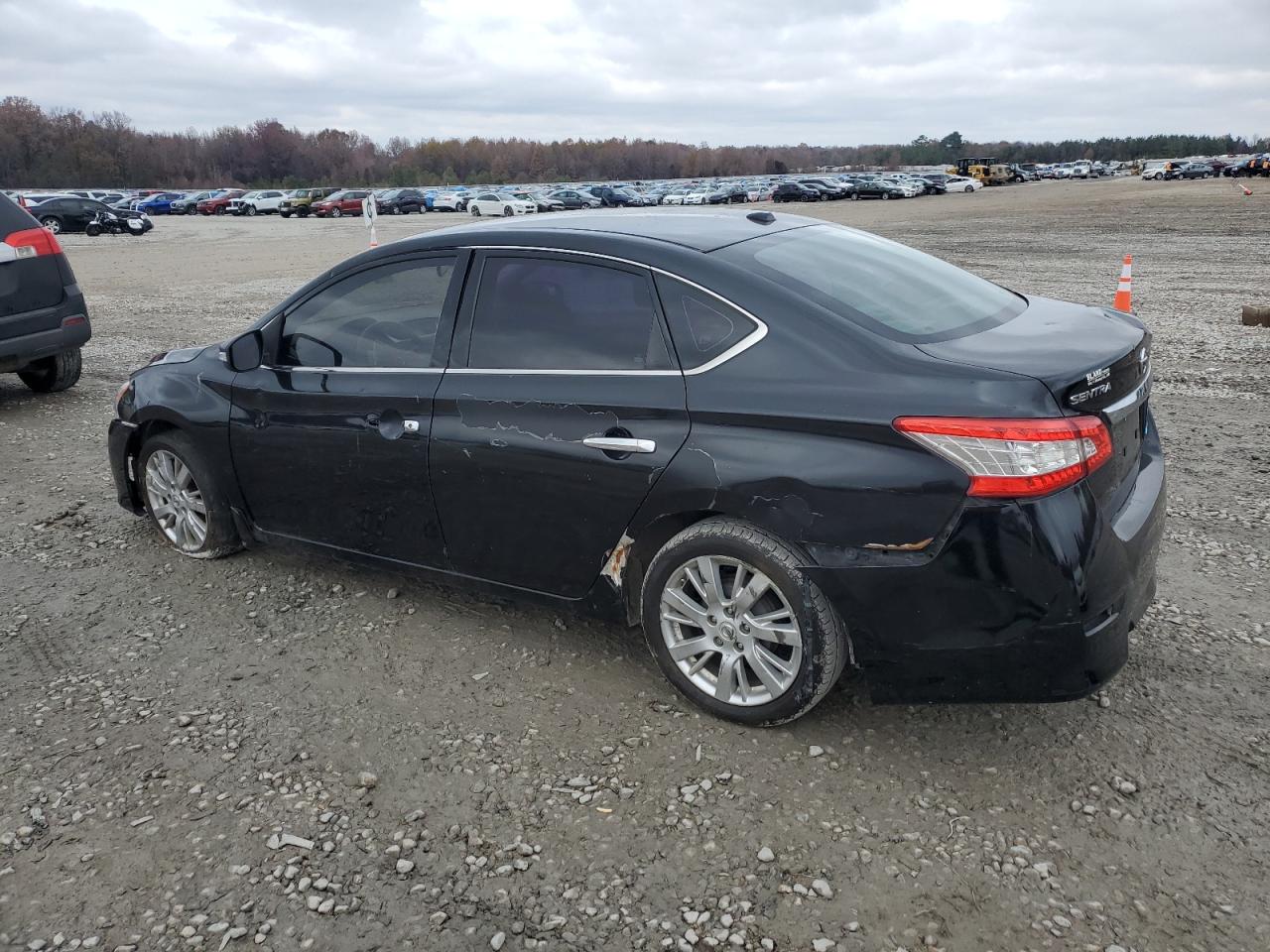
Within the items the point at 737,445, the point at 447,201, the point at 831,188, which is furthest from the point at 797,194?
the point at 737,445

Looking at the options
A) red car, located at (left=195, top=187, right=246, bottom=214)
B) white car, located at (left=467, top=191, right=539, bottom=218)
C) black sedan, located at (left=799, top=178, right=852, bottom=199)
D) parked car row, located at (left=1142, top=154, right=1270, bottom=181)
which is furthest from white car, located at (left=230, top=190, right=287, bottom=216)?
parked car row, located at (left=1142, top=154, right=1270, bottom=181)

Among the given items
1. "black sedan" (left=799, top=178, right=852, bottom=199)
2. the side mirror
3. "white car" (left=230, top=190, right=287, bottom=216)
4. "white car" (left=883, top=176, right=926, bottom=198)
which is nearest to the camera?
the side mirror

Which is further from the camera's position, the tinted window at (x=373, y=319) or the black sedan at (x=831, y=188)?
the black sedan at (x=831, y=188)

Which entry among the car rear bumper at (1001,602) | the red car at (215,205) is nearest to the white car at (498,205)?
the red car at (215,205)

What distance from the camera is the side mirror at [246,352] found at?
14.9 feet

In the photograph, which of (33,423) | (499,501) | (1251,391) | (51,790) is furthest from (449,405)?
(1251,391)

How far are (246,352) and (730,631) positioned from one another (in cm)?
259

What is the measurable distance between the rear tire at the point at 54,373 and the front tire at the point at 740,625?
7808mm

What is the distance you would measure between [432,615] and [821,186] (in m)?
61.8

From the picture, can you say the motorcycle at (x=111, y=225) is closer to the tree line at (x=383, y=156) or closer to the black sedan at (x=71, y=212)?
the black sedan at (x=71, y=212)

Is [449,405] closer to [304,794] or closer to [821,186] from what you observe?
[304,794]

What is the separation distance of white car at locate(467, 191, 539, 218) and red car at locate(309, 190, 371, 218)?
6725 mm

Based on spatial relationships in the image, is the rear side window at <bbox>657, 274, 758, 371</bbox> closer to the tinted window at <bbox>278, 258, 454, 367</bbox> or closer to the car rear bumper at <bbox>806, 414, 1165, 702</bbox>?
the car rear bumper at <bbox>806, 414, 1165, 702</bbox>

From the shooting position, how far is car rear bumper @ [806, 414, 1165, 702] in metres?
2.91
